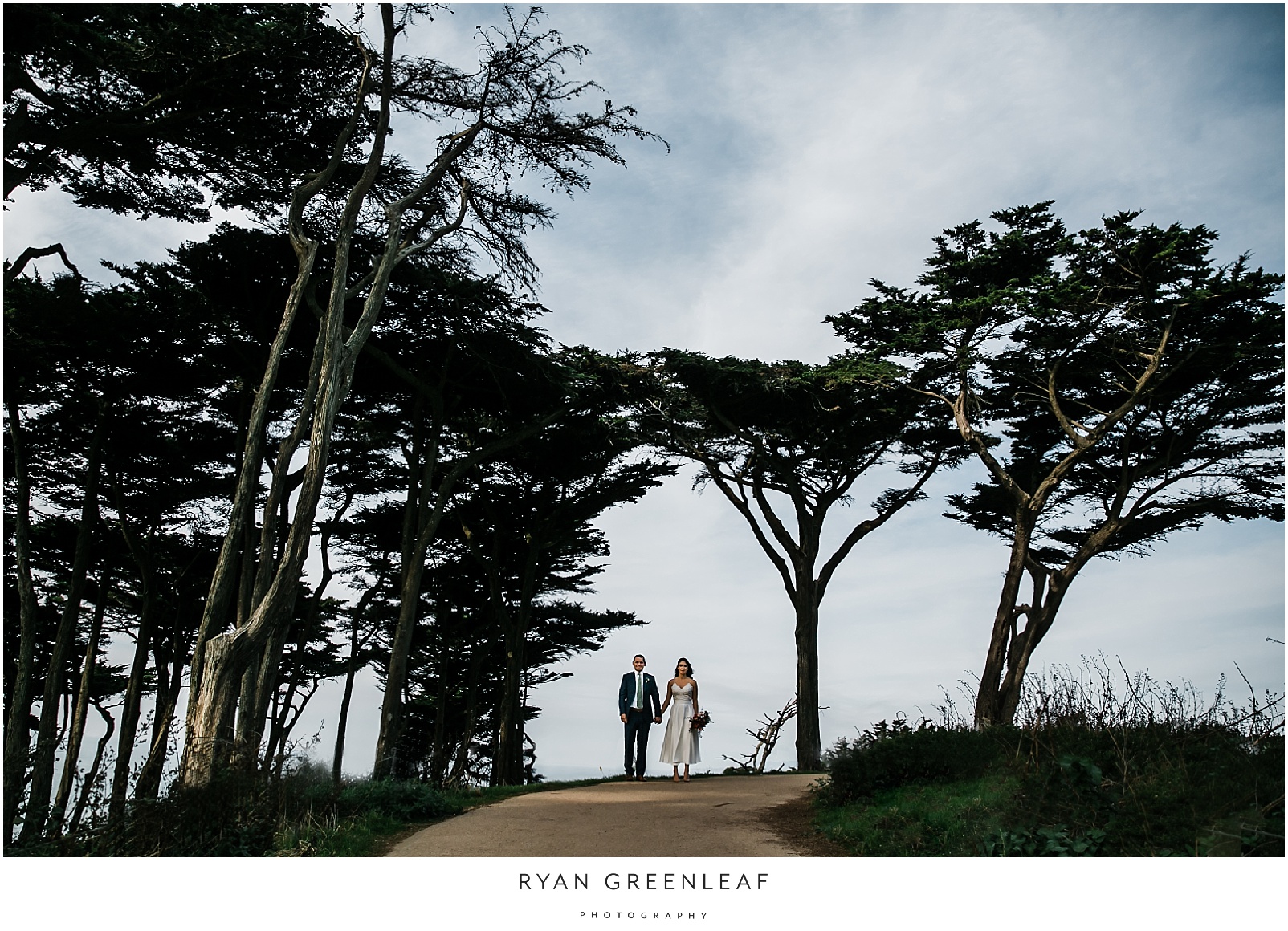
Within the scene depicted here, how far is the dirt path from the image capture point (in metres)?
7.04

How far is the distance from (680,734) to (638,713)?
64 cm

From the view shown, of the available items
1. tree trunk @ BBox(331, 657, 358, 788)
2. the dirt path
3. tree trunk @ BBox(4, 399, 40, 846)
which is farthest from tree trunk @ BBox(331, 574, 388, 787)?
the dirt path

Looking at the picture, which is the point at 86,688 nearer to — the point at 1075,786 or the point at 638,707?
the point at 638,707

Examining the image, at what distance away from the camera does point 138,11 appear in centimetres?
1040

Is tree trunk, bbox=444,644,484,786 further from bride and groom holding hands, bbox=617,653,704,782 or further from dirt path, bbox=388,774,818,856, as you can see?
dirt path, bbox=388,774,818,856

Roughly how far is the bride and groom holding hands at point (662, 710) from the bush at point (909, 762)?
2708 mm

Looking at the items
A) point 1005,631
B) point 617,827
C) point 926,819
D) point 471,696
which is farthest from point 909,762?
point 471,696

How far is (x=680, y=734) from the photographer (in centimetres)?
1202

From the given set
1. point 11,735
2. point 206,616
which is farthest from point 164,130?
point 11,735

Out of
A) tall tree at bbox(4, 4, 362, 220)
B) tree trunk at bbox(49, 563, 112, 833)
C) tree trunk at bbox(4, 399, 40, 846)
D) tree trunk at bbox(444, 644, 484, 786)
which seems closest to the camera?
tall tree at bbox(4, 4, 362, 220)

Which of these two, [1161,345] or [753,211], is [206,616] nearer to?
[753,211]

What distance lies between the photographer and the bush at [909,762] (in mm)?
8477

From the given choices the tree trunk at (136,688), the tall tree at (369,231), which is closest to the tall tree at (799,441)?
the tall tree at (369,231)

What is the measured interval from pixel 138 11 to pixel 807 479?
1345cm
